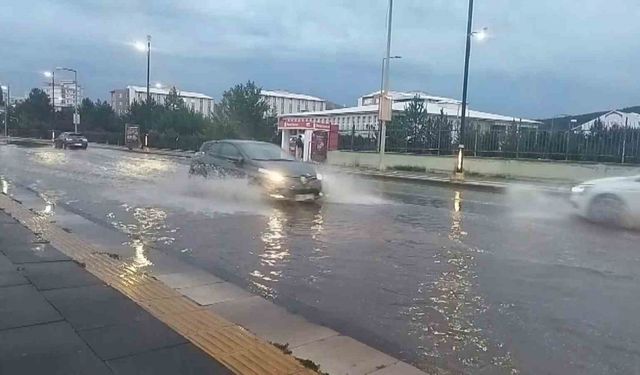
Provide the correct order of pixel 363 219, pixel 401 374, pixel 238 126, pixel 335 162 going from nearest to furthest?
1. pixel 401 374
2. pixel 363 219
3. pixel 335 162
4. pixel 238 126

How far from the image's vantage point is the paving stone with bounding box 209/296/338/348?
4.61 m

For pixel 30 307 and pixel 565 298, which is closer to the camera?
pixel 30 307

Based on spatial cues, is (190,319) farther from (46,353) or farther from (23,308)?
(23,308)

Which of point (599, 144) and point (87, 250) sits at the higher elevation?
point (599, 144)

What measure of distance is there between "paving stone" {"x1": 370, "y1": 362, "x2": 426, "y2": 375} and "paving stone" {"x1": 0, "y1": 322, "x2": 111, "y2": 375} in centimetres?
177

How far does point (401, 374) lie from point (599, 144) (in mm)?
23638

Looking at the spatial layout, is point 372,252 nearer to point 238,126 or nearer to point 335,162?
point 335,162

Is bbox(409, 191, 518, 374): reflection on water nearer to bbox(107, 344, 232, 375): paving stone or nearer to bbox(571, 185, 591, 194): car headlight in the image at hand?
bbox(107, 344, 232, 375): paving stone

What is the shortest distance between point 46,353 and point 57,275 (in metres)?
2.20

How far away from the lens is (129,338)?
4.20m

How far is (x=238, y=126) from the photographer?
52.8 metres

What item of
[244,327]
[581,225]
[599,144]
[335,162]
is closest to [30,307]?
[244,327]

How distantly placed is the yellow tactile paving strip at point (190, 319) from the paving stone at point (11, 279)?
684mm

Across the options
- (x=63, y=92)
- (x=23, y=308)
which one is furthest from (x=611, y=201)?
(x=63, y=92)
